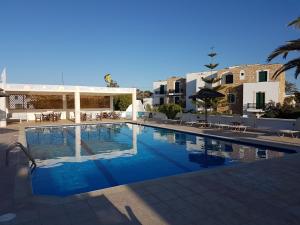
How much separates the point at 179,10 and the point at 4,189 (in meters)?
15.9

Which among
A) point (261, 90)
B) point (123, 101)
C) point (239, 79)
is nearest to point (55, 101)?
point (123, 101)

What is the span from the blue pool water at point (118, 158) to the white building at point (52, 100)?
5.95 meters

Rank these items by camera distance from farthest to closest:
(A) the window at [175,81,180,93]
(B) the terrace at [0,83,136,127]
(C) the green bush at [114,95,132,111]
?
(A) the window at [175,81,180,93] < (C) the green bush at [114,95,132,111] < (B) the terrace at [0,83,136,127]

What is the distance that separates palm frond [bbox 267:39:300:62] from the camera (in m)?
9.12

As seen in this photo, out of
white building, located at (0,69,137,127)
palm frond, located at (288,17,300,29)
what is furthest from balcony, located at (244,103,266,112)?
palm frond, located at (288,17,300,29)

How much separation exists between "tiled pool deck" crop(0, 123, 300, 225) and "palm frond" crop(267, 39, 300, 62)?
19.2 ft

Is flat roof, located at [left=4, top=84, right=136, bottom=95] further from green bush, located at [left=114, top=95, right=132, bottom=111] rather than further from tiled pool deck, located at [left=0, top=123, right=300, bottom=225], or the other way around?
tiled pool deck, located at [left=0, top=123, right=300, bottom=225]

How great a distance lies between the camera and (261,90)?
2502 centimetres

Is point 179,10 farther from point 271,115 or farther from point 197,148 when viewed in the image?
point 197,148

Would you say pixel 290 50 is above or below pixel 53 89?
above

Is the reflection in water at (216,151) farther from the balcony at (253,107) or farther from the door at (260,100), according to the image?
the door at (260,100)

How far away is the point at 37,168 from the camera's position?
7273 millimetres

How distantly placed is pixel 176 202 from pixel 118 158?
4.89 m

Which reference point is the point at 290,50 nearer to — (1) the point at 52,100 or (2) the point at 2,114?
(2) the point at 2,114
